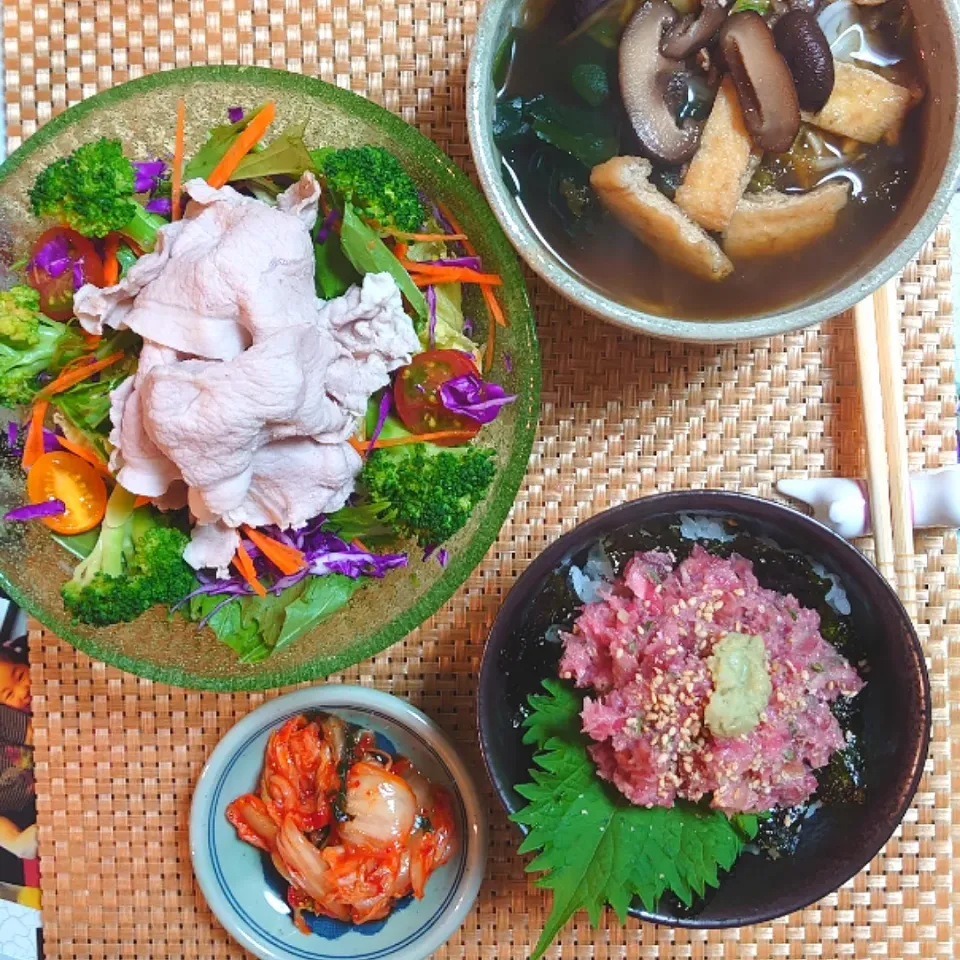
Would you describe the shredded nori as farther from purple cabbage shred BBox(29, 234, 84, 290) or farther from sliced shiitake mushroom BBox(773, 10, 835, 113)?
purple cabbage shred BBox(29, 234, 84, 290)

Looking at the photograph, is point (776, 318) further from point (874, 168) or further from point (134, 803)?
point (134, 803)

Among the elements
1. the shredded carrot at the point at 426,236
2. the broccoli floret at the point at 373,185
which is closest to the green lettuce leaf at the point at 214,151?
the broccoli floret at the point at 373,185

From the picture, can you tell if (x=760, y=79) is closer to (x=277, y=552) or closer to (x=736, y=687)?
(x=736, y=687)

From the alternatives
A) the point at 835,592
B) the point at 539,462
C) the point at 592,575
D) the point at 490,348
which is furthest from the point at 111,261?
the point at 835,592

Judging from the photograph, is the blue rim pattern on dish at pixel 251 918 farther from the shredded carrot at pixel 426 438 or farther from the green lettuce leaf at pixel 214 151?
the green lettuce leaf at pixel 214 151

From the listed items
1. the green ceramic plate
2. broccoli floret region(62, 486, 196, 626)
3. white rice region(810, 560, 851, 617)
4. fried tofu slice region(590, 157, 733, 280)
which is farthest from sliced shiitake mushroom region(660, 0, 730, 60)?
broccoli floret region(62, 486, 196, 626)
